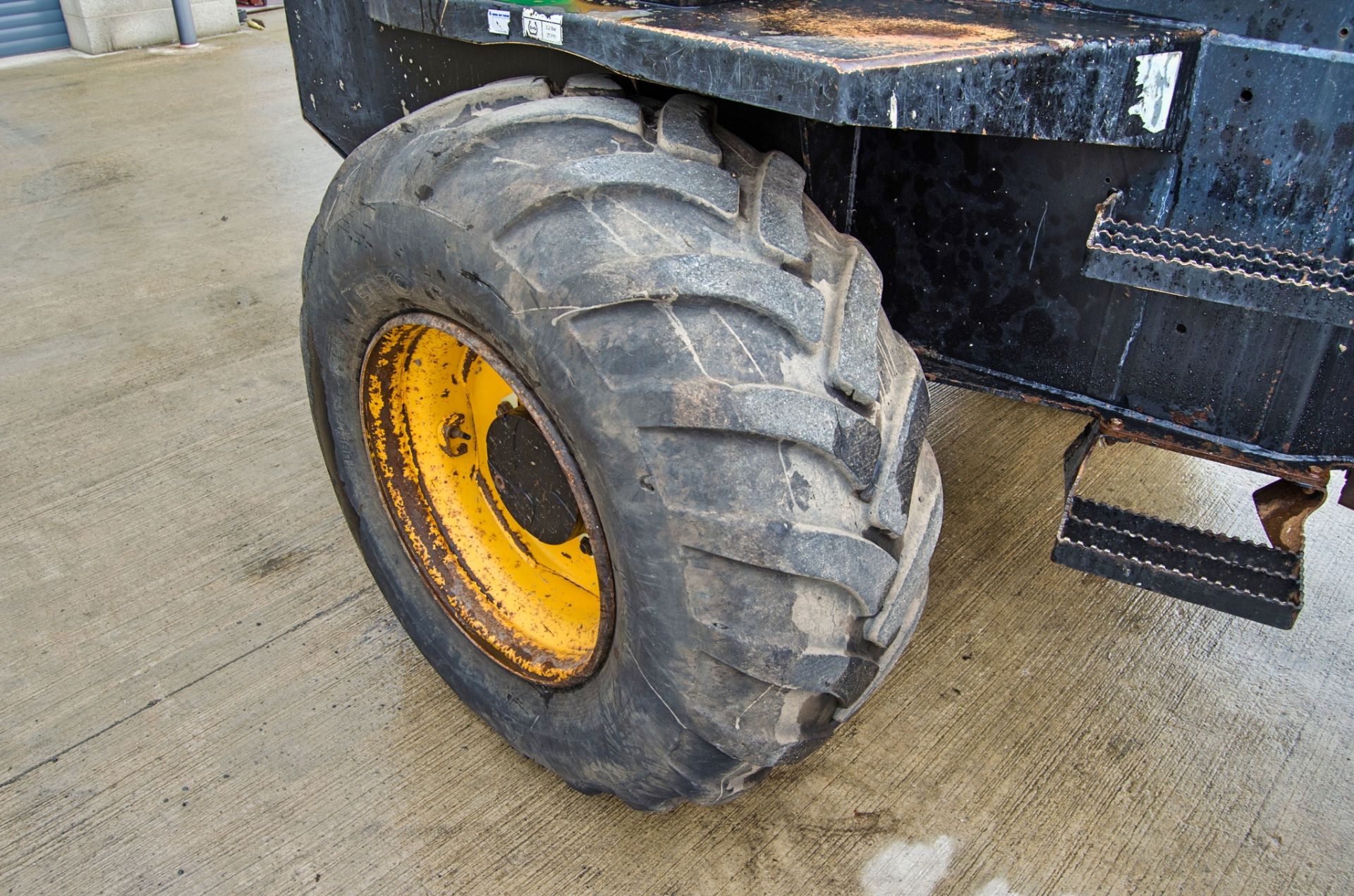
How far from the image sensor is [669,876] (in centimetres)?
191

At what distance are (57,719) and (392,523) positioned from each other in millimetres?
776

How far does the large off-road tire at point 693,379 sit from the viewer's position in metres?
1.42

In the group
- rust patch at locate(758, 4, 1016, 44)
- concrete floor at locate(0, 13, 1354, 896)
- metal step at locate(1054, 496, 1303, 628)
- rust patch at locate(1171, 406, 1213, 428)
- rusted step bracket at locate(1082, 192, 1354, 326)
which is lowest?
concrete floor at locate(0, 13, 1354, 896)

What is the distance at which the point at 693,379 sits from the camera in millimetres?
1398

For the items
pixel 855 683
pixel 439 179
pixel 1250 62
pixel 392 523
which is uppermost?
pixel 1250 62

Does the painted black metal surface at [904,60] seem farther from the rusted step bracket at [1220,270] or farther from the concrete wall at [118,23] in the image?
the concrete wall at [118,23]

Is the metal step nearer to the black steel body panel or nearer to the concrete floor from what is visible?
the black steel body panel

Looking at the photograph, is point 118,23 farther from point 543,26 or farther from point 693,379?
point 693,379

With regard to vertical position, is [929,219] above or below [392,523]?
above

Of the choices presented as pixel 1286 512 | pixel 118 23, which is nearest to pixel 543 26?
pixel 1286 512

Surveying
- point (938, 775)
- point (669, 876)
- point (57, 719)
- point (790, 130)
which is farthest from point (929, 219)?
point (57, 719)

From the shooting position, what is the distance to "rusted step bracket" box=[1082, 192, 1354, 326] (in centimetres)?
139

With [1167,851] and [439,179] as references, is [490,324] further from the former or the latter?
[1167,851]

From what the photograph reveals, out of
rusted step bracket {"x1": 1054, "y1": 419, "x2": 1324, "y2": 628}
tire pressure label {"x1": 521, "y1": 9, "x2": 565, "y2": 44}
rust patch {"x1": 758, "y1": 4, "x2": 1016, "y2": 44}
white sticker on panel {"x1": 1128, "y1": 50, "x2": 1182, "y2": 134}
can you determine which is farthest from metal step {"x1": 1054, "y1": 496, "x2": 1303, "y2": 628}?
tire pressure label {"x1": 521, "y1": 9, "x2": 565, "y2": 44}
